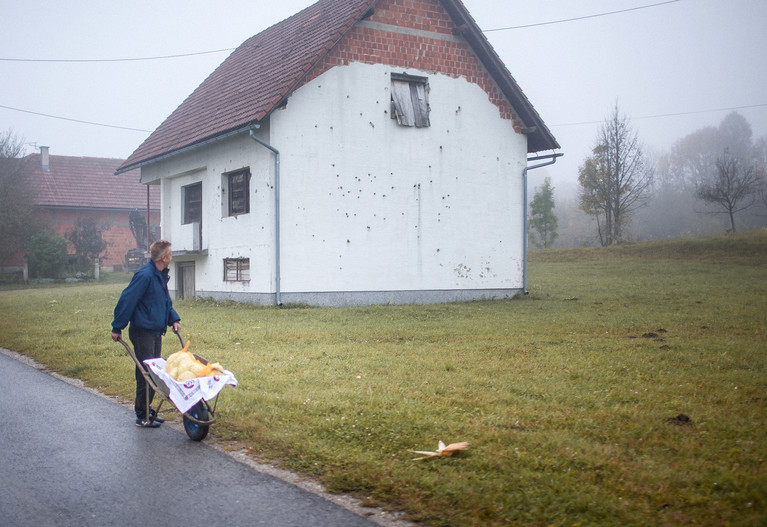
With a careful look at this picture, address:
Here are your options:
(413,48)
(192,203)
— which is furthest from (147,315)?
(192,203)

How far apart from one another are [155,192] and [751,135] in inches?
2926

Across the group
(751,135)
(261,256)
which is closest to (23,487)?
(261,256)

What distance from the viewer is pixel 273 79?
18.1 m

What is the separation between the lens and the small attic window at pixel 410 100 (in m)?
18.4

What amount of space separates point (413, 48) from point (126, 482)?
53.6 feet

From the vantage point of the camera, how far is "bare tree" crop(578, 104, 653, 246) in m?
48.3

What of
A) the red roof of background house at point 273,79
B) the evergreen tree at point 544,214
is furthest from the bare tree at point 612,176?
the red roof of background house at point 273,79

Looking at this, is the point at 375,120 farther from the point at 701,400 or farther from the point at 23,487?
the point at 23,487

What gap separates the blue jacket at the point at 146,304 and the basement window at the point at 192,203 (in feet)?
49.8

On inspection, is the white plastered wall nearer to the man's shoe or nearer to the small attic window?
the small attic window

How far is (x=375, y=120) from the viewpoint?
18.2 meters

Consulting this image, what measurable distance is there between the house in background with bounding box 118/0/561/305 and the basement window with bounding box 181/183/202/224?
121mm

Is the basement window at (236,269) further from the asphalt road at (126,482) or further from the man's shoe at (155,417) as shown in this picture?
A: the man's shoe at (155,417)

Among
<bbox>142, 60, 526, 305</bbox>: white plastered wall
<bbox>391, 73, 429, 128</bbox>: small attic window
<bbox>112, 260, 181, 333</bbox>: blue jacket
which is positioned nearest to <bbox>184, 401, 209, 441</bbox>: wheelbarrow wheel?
<bbox>112, 260, 181, 333</bbox>: blue jacket
